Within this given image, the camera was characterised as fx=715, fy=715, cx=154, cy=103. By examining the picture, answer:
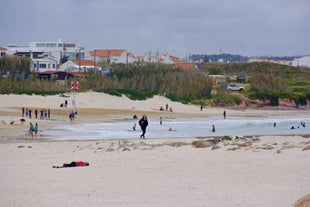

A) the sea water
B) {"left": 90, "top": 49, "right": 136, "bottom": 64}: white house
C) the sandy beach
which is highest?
{"left": 90, "top": 49, "right": 136, "bottom": 64}: white house

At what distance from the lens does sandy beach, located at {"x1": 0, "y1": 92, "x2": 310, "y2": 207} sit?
1326 cm

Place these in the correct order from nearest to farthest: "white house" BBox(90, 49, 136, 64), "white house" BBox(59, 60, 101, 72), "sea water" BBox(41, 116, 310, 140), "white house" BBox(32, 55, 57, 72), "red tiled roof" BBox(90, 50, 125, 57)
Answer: "sea water" BBox(41, 116, 310, 140), "white house" BBox(32, 55, 57, 72), "white house" BBox(59, 60, 101, 72), "white house" BBox(90, 49, 136, 64), "red tiled roof" BBox(90, 50, 125, 57)

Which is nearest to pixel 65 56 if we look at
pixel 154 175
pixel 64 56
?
pixel 64 56

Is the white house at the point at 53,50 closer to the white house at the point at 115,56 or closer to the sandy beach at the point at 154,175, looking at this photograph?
the white house at the point at 115,56

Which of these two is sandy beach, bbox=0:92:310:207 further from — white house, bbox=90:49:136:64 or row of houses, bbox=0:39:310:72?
white house, bbox=90:49:136:64

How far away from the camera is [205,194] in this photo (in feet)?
44.9

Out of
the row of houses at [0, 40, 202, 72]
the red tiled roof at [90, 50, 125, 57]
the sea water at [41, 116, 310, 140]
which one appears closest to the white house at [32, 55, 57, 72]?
the row of houses at [0, 40, 202, 72]

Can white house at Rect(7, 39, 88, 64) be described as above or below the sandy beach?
above

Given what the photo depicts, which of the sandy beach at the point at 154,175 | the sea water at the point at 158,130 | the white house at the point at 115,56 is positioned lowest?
the sea water at the point at 158,130

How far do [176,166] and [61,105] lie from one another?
3518 cm

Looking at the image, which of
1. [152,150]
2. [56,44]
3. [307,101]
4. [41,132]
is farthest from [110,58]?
[152,150]

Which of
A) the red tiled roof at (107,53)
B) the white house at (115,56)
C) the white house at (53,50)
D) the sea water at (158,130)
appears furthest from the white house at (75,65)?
the sea water at (158,130)

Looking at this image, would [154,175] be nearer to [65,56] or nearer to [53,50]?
[65,56]

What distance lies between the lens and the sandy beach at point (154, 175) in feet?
43.5
